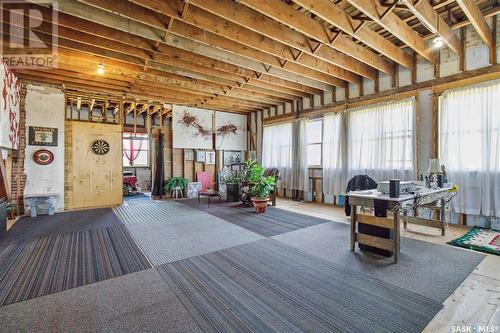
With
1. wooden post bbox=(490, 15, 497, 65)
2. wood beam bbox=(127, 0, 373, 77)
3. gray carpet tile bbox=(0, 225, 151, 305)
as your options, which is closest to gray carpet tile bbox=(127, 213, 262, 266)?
gray carpet tile bbox=(0, 225, 151, 305)

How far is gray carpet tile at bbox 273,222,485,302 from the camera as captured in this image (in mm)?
2258

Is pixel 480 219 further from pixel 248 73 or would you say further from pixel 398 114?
pixel 248 73

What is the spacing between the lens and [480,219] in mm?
4098

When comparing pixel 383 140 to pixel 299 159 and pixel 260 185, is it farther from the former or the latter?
pixel 260 185

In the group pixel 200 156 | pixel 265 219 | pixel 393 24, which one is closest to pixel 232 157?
pixel 200 156

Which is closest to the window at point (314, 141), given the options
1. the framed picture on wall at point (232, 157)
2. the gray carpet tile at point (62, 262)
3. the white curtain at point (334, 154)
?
the white curtain at point (334, 154)

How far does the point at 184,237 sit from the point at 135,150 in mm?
8000

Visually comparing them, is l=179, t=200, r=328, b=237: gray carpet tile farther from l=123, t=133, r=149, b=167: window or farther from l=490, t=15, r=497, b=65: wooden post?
l=123, t=133, r=149, b=167: window

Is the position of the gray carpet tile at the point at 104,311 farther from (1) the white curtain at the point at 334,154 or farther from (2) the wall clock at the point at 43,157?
(1) the white curtain at the point at 334,154

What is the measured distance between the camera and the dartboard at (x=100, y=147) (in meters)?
6.16

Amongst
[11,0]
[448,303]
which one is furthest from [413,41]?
[11,0]

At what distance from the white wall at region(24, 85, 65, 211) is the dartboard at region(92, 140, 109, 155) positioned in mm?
684

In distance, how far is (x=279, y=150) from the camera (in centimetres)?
776

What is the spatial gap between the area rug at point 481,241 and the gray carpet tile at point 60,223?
571 centimetres
